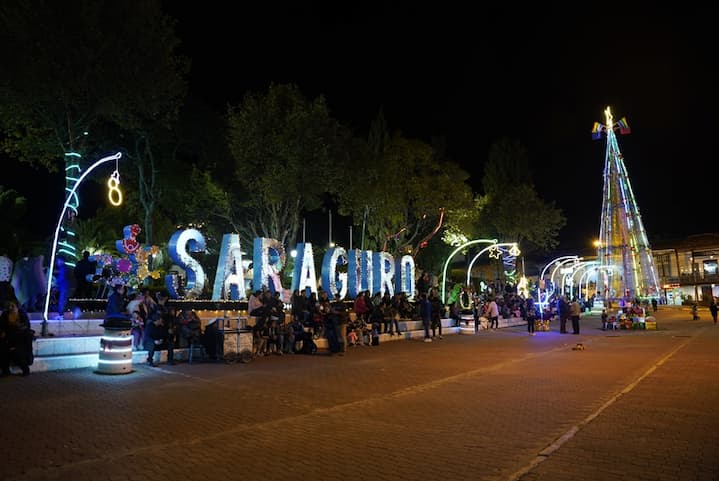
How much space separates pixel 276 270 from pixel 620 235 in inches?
1865

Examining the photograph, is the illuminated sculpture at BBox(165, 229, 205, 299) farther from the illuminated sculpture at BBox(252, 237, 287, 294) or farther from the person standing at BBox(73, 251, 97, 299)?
the person standing at BBox(73, 251, 97, 299)

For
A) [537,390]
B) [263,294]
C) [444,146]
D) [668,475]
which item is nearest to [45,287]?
[263,294]

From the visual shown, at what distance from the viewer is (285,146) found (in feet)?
90.3

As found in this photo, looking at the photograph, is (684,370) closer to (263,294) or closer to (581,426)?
(581,426)

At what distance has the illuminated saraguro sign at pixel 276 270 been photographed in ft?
65.2

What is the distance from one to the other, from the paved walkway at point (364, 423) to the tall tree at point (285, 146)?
15.6 metres

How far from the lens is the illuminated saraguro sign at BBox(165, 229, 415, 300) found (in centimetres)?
1986

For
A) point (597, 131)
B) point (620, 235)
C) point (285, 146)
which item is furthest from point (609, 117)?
point (285, 146)

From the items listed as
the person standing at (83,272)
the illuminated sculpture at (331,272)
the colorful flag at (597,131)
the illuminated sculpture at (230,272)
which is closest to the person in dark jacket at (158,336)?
the person standing at (83,272)

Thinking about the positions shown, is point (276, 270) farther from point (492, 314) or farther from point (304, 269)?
point (492, 314)

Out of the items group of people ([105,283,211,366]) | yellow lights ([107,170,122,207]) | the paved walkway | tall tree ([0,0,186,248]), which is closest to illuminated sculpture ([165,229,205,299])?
yellow lights ([107,170,122,207])

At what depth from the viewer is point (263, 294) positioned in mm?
15844

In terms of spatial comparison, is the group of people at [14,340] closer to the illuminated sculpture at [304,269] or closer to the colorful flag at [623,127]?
the illuminated sculpture at [304,269]

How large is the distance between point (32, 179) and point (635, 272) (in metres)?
56.7
